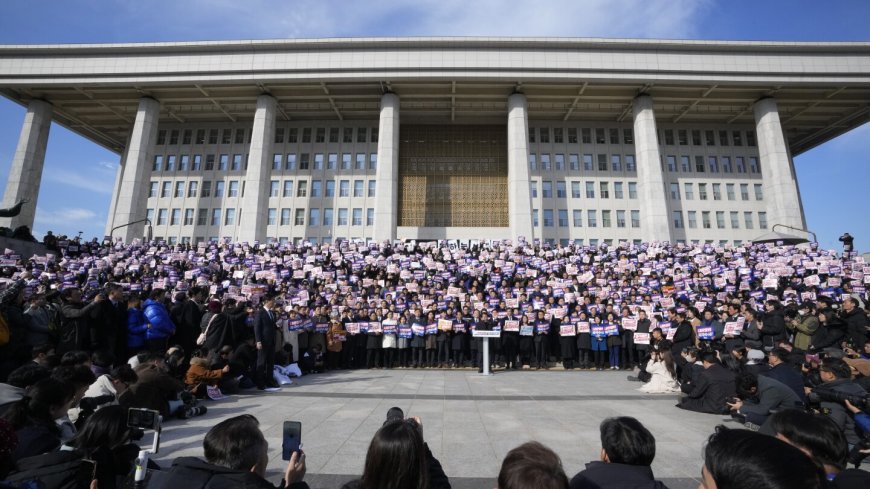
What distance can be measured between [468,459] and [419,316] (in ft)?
33.1

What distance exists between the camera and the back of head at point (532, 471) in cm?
191

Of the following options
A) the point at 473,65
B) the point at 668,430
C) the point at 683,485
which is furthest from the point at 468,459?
the point at 473,65

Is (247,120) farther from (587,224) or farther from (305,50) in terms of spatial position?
(587,224)

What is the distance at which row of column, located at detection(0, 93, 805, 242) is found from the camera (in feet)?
130

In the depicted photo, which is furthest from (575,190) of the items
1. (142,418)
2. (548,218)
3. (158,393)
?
(142,418)

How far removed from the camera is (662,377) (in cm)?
1077

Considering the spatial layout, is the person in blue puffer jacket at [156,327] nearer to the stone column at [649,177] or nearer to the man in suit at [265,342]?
the man in suit at [265,342]

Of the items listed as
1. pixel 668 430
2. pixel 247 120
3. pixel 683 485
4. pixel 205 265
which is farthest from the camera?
pixel 247 120

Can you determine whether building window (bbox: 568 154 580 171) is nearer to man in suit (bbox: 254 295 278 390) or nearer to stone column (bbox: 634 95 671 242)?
stone column (bbox: 634 95 671 242)

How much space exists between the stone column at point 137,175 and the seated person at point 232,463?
44558mm

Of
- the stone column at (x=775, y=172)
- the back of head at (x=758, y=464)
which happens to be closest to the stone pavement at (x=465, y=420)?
the back of head at (x=758, y=464)

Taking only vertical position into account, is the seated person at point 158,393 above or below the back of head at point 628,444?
below

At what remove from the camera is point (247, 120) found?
51.1m

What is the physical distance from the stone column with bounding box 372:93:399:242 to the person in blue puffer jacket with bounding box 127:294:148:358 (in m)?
27.4
